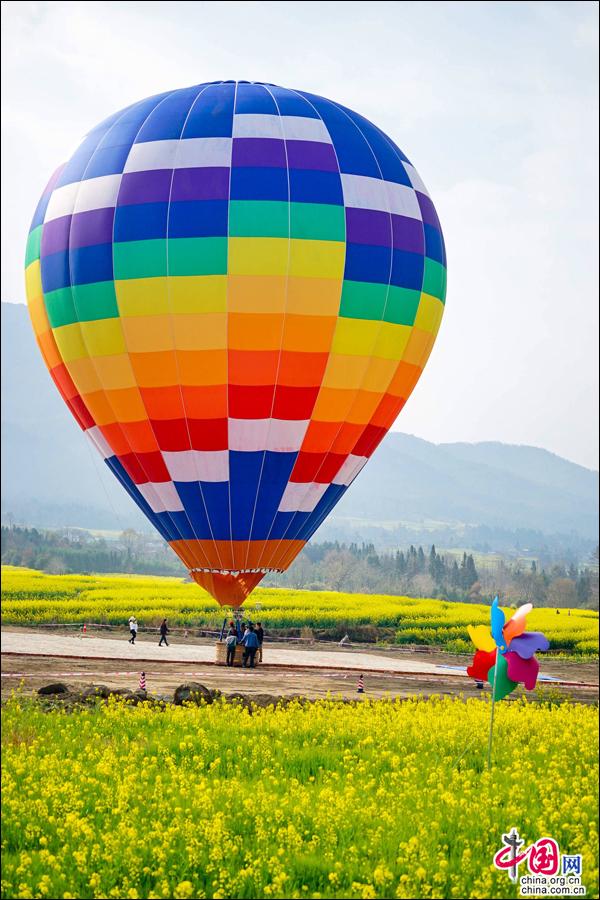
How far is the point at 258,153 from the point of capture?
22.7 meters

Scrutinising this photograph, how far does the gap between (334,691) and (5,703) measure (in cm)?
870

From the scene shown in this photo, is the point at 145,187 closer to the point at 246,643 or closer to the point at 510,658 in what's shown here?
the point at 246,643

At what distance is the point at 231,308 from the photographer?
22.3m

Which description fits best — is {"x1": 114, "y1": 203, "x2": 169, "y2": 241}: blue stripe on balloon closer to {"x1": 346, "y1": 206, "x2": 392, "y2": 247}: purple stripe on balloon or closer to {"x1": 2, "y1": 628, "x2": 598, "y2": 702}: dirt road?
{"x1": 346, "y1": 206, "x2": 392, "y2": 247}: purple stripe on balloon

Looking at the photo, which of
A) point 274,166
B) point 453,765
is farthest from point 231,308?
point 453,765

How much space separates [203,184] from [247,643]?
1245cm

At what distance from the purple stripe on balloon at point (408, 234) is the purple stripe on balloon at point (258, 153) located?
9.58 ft

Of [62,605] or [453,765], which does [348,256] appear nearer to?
[453,765]

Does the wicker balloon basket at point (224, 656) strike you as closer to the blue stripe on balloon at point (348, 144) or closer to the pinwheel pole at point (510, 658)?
the blue stripe on balloon at point (348, 144)

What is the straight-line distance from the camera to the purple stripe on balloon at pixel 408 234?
24.0 meters

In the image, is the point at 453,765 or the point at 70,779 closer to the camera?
the point at 70,779

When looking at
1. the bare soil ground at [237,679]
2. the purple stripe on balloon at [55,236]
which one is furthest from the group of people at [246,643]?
the purple stripe on balloon at [55,236]

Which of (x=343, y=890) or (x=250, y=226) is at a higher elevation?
(x=250, y=226)

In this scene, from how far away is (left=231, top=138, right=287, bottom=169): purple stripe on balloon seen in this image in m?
22.6
